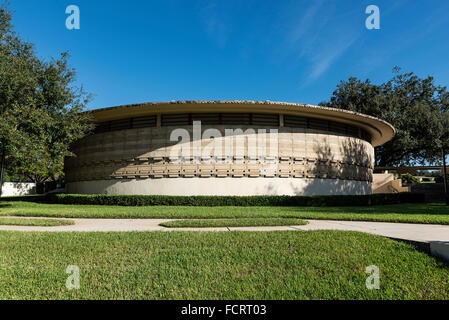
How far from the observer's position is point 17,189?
136 ft

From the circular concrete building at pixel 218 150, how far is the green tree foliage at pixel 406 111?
15244 millimetres

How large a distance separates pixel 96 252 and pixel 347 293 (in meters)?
4.69

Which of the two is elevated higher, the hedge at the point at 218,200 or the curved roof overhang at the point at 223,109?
the curved roof overhang at the point at 223,109

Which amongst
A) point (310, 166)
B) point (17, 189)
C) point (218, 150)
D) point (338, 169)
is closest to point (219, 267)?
point (218, 150)

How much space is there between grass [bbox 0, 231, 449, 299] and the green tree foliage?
3161 cm

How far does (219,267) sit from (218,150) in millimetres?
14419

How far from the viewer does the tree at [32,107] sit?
14.3 m

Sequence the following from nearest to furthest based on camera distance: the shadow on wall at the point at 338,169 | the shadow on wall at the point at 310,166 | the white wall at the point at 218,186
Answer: the white wall at the point at 218,186, the shadow on wall at the point at 310,166, the shadow on wall at the point at 338,169

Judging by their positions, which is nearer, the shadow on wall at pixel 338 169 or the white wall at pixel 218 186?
the white wall at pixel 218 186

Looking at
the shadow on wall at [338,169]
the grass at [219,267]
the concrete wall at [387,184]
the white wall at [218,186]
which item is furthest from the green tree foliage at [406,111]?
the grass at [219,267]

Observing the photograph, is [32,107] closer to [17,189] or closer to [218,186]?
[218,186]

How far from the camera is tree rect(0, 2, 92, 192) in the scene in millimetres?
14297

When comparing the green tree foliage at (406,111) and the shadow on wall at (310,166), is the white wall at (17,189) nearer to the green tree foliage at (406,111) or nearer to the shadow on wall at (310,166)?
the shadow on wall at (310,166)
